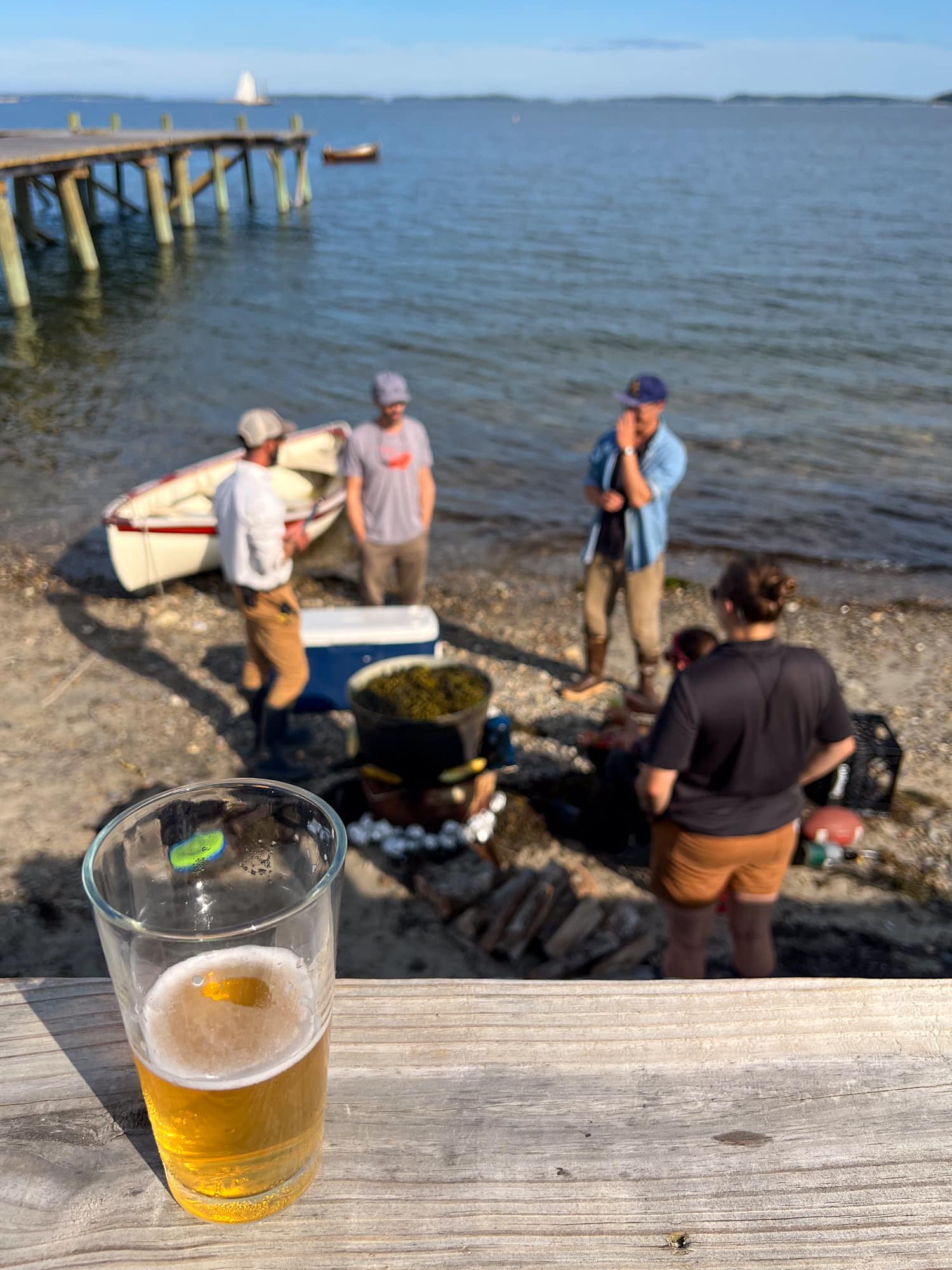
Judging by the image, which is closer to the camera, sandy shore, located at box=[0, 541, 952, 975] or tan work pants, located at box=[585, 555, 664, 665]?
sandy shore, located at box=[0, 541, 952, 975]

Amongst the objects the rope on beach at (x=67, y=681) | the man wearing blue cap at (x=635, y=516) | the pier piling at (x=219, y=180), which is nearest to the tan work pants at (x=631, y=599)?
the man wearing blue cap at (x=635, y=516)

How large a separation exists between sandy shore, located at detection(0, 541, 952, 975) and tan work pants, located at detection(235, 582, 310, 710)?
0.68 metres

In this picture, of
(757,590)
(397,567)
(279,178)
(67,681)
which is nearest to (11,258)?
(67,681)

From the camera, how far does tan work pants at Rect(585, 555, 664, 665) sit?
737 centimetres

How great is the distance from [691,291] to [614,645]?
22997 mm

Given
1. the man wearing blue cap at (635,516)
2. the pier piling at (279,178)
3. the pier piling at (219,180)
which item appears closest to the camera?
the man wearing blue cap at (635,516)

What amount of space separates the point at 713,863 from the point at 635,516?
3.53m

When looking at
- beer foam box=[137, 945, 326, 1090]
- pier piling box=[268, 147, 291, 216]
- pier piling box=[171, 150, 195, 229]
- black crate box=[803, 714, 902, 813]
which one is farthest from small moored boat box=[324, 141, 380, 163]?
beer foam box=[137, 945, 326, 1090]

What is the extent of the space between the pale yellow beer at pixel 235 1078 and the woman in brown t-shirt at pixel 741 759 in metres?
2.77

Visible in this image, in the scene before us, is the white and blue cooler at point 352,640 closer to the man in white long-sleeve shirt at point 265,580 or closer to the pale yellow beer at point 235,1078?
the man in white long-sleeve shirt at point 265,580

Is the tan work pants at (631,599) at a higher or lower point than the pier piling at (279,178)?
lower

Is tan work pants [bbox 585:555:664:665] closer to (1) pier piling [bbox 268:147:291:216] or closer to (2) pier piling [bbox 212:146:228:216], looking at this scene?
(2) pier piling [bbox 212:146:228:216]

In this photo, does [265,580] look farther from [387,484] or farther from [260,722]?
[387,484]

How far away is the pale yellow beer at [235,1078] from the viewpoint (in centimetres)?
113
